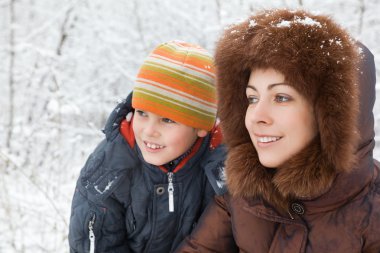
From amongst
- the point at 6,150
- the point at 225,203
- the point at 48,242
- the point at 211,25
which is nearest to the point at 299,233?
the point at 225,203

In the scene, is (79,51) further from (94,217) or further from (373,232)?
(373,232)

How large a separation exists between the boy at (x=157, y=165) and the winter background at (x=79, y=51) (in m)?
3.39

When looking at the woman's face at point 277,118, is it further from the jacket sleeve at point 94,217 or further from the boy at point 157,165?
the jacket sleeve at point 94,217

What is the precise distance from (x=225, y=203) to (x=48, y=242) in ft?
8.34

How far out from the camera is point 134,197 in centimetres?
230

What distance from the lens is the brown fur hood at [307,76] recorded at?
164 cm

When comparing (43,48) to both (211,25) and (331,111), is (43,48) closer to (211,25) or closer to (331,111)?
(211,25)

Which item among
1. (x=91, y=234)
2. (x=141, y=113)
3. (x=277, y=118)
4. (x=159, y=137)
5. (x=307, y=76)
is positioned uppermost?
(x=307, y=76)

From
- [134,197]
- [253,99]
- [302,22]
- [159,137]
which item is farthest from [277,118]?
[134,197]

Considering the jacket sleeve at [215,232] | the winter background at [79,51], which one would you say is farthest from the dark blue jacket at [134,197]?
the winter background at [79,51]

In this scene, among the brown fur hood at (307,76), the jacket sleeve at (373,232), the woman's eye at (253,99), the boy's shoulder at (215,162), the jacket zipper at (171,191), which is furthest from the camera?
the jacket zipper at (171,191)

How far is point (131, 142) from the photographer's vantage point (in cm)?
237

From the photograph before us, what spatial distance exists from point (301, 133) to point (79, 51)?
6074 millimetres

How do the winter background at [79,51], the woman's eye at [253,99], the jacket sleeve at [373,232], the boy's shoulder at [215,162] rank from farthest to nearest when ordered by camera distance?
the winter background at [79,51]
the boy's shoulder at [215,162]
the woman's eye at [253,99]
the jacket sleeve at [373,232]
